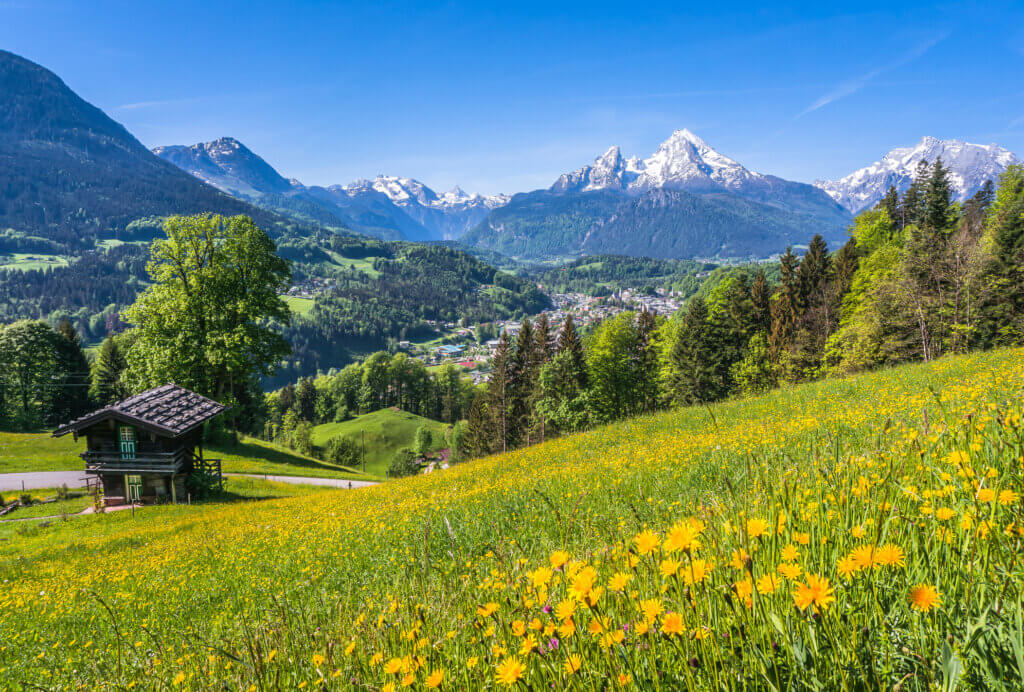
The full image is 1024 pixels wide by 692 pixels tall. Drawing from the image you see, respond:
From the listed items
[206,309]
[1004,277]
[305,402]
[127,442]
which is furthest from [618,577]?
[305,402]

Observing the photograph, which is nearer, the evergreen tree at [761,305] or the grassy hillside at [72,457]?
the grassy hillside at [72,457]

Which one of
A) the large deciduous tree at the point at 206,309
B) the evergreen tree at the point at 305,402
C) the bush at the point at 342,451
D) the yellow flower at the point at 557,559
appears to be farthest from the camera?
the evergreen tree at the point at 305,402

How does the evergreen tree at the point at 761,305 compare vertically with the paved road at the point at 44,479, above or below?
above

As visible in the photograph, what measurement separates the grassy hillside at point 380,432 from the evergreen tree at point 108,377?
36623mm

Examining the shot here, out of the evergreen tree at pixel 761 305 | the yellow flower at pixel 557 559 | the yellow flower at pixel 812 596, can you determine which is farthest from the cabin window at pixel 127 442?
the evergreen tree at pixel 761 305

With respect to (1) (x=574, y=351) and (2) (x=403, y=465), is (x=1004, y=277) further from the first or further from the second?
(2) (x=403, y=465)

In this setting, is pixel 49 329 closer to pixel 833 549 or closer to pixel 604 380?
pixel 604 380

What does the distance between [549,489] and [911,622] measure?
263 inches

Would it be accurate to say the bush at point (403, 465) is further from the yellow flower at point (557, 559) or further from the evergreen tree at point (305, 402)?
the yellow flower at point (557, 559)

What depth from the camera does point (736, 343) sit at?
5022cm

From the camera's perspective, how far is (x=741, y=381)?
47.5 meters

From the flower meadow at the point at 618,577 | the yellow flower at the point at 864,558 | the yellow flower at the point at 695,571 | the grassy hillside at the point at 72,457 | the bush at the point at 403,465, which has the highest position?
the yellow flower at the point at 864,558

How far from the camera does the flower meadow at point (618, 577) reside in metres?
1.18

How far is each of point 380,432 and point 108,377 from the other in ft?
154
